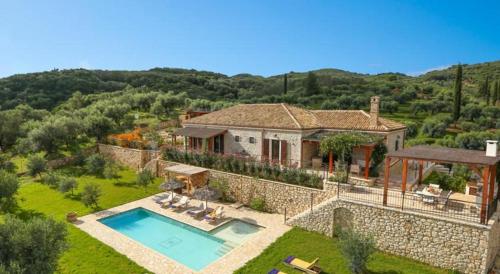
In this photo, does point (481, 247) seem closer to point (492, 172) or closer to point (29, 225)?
point (492, 172)

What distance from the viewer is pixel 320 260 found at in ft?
46.6

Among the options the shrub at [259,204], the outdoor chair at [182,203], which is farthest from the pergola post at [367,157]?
the outdoor chair at [182,203]

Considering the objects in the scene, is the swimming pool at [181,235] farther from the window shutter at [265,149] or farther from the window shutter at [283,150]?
the window shutter at [265,149]

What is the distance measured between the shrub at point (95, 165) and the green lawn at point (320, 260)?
2262 cm

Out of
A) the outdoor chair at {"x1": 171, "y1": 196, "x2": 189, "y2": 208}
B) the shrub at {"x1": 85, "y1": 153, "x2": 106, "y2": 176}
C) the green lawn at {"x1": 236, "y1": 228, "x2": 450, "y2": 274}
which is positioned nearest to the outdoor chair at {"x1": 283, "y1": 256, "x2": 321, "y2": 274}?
the green lawn at {"x1": 236, "y1": 228, "x2": 450, "y2": 274}

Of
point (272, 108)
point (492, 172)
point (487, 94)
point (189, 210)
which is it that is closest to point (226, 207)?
point (189, 210)

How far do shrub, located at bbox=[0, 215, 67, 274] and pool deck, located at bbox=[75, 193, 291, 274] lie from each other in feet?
15.5

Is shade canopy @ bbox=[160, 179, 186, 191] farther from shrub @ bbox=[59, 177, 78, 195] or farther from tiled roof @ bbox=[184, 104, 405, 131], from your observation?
tiled roof @ bbox=[184, 104, 405, 131]

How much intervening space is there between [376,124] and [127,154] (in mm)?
26568

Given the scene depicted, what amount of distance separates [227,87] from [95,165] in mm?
69520

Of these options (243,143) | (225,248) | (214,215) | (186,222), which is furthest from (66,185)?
(225,248)

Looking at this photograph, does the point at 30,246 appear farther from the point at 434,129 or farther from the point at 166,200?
the point at 434,129

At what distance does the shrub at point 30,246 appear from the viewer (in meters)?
9.16

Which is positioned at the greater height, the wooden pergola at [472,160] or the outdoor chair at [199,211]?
the wooden pergola at [472,160]
